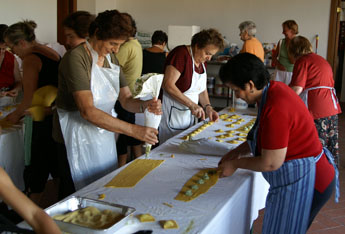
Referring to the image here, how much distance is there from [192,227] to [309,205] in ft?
2.41

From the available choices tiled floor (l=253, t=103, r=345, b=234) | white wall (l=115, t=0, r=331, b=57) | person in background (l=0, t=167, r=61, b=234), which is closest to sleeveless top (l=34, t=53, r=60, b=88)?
person in background (l=0, t=167, r=61, b=234)

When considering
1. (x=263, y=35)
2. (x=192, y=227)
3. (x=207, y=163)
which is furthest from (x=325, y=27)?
(x=192, y=227)

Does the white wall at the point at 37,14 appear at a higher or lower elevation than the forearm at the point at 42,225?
higher

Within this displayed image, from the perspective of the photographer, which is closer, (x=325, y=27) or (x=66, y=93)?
(x=66, y=93)

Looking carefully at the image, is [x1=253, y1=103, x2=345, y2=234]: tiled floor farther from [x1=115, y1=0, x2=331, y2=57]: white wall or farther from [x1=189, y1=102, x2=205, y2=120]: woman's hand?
[x1=115, y1=0, x2=331, y2=57]: white wall

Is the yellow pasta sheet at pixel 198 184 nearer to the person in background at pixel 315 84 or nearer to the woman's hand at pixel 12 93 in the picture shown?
the person in background at pixel 315 84

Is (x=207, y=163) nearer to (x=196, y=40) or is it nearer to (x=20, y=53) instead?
(x=196, y=40)

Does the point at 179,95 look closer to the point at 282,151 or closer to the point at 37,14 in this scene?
the point at 282,151

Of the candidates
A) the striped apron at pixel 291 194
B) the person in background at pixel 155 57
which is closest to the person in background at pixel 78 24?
the striped apron at pixel 291 194

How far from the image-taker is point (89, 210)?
1559 mm

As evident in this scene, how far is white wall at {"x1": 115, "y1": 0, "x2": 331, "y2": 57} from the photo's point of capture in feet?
25.8

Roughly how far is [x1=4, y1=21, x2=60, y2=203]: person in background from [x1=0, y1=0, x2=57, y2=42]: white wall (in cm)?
384

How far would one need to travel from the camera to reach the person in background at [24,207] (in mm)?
1078

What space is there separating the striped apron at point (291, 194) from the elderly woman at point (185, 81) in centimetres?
129
